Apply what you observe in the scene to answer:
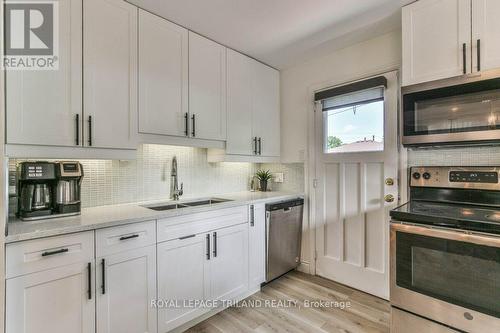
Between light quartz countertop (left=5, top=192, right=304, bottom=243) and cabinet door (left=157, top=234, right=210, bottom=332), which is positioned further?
cabinet door (left=157, top=234, right=210, bottom=332)

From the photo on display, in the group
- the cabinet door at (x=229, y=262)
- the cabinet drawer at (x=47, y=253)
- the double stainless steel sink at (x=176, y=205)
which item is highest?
the double stainless steel sink at (x=176, y=205)

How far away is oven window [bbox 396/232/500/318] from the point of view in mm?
1326

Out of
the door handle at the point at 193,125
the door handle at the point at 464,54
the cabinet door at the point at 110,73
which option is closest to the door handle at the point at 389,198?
the door handle at the point at 464,54

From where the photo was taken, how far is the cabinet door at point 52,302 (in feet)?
3.95

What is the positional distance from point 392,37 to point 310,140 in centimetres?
121

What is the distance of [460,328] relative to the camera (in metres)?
1.41

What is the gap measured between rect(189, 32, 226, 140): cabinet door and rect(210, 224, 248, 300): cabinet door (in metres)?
0.91

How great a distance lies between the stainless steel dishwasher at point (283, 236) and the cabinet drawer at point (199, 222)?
381mm

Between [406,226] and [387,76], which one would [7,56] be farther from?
[387,76]

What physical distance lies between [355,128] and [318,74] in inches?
29.8

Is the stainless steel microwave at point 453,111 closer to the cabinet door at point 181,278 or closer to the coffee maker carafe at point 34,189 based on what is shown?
the cabinet door at point 181,278

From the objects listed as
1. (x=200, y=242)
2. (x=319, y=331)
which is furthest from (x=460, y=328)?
(x=200, y=242)

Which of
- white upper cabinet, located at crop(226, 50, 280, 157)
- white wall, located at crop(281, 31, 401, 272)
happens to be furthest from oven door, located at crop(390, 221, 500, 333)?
white upper cabinet, located at crop(226, 50, 280, 157)

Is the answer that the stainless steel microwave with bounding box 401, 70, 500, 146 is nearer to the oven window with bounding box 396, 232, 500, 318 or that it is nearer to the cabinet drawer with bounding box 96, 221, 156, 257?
the oven window with bounding box 396, 232, 500, 318
